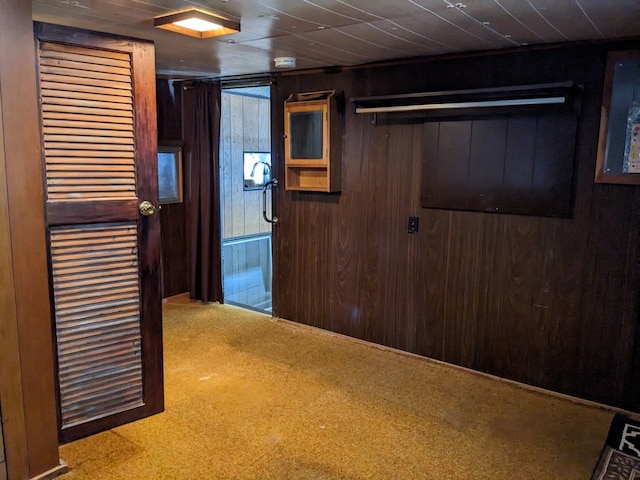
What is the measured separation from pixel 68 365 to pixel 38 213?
2.60 feet

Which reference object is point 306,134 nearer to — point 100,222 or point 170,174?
point 170,174

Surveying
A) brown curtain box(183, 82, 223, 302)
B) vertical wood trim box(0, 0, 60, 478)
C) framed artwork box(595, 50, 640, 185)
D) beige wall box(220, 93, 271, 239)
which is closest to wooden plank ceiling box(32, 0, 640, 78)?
framed artwork box(595, 50, 640, 185)

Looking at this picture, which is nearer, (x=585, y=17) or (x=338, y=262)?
(x=585, y=17)

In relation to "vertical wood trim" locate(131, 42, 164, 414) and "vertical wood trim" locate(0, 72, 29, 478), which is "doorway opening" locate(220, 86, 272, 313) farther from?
"vertical wood trim" locate(0, 72, 29, 478)

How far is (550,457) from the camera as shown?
2.44 metres

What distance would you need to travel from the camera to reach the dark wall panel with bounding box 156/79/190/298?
4629mm

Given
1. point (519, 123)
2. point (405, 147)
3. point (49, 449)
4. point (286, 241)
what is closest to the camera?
point (49, 449)

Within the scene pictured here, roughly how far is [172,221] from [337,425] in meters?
2.88

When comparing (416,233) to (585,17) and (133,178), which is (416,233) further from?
(133,178)

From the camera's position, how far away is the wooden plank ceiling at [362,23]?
83.5 inches

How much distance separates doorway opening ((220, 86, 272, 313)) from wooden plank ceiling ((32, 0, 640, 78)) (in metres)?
1.99

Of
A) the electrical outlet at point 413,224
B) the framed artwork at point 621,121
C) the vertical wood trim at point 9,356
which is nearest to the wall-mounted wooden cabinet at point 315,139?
the electrical outlet at point 413,224

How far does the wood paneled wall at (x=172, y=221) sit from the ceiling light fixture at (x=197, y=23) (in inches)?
87.2

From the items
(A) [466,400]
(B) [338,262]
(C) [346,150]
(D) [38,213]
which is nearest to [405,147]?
(C) [346,150]
